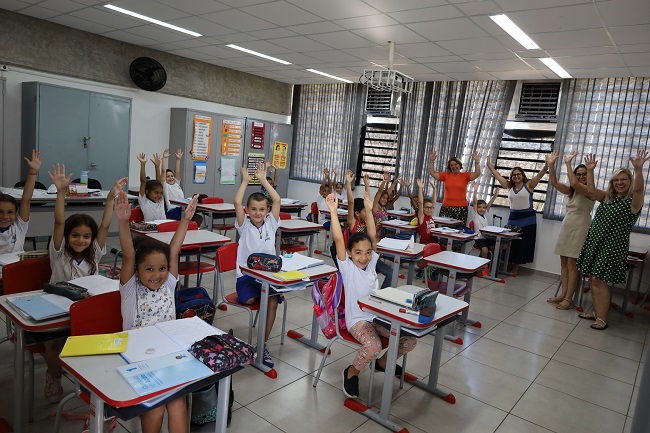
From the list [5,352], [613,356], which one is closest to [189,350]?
[5,352]

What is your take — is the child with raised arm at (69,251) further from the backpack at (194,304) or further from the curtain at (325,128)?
the curtain at (325,128)

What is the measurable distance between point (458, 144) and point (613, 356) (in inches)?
179

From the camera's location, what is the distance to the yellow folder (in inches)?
63.0

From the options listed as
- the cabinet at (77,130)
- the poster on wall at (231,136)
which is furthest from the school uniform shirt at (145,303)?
the poster on wall at (231,136)

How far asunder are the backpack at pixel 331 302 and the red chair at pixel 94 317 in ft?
4.02

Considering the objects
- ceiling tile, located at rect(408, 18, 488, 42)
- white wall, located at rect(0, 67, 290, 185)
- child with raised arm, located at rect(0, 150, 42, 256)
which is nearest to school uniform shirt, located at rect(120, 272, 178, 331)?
child with raised arm, located at rect(0, 150, 42, 256)

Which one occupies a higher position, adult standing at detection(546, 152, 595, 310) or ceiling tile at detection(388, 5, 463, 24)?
ceiling tile at detection(388, 5, 463, 24)

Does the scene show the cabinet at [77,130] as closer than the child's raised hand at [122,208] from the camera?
No

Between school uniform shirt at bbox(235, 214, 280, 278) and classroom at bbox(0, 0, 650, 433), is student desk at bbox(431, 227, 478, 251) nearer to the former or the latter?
classroom at bbox(0, 0, 650, 433)

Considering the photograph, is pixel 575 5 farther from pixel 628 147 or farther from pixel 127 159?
pixel 127 159

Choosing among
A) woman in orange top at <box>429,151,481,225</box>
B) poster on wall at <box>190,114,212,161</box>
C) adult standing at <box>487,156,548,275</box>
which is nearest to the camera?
adult standing at <box>487,156,548,275</box>

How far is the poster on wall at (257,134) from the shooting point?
357 inches

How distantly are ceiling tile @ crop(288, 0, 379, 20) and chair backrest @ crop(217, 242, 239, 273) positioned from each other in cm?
260

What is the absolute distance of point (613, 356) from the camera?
3965 millimetres
